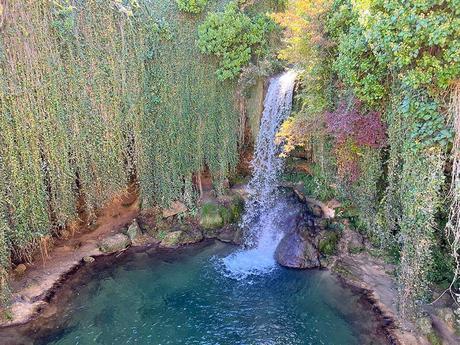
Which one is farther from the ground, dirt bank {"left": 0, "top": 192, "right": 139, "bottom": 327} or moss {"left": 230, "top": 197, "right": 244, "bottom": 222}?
moss {"left": 230, "top": 197, "right": 244, "bottom": 222}

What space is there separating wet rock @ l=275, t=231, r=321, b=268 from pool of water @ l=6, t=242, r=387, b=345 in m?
0.30

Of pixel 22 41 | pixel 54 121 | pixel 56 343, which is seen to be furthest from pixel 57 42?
pixel 56 343

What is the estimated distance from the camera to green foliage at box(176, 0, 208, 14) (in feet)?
37.0

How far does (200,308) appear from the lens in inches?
352

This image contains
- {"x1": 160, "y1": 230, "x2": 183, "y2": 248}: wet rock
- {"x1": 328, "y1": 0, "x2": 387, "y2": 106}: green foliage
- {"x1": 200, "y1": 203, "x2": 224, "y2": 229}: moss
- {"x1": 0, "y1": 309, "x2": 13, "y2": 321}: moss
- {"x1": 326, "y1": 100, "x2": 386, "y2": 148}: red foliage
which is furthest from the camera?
{"x1": 200, "y1": 203, "x2": 224, "y2": 229}: moss

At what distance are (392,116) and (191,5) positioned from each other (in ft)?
24.4

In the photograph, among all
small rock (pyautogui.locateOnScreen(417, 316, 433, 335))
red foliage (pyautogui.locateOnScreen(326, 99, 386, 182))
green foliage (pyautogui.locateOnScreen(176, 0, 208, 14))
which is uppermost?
green foliage (pyautogui.locateOnScreen(176, 0, 208, 14))

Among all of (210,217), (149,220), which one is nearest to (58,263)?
(149,220)

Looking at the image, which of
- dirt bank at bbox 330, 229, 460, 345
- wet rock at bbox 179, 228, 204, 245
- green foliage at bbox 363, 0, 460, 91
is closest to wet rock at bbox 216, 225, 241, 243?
wet rock at bbox 179, 228, 204, 245

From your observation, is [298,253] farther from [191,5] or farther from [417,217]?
[191,5]

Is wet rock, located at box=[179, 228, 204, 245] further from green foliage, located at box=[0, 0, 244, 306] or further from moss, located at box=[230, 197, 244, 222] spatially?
moss, located at box=[230, 197, 244, 222]

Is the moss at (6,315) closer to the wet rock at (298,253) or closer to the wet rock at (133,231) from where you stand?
the wet rock at (133,231)

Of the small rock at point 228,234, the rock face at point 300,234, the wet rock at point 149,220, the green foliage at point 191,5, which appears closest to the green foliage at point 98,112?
the green foliage at point 191,5

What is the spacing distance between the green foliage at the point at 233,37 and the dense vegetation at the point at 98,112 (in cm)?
54
